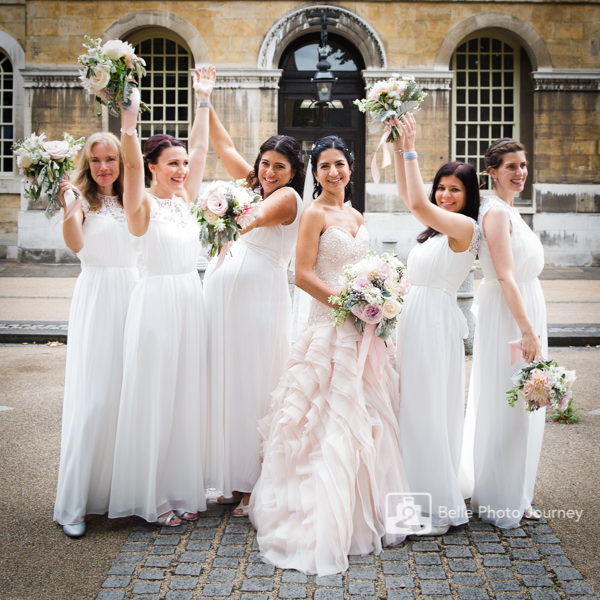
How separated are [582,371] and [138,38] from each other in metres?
14.3

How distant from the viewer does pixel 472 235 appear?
409cm

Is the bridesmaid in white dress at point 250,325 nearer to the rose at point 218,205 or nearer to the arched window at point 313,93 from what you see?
the rose at point 218,205

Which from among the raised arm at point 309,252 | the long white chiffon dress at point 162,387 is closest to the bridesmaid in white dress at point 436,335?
the raised arm at point 309,252

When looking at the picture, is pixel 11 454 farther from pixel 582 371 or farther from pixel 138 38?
pixel 138 38

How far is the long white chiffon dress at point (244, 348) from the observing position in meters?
4.31

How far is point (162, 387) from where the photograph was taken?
13.6ft

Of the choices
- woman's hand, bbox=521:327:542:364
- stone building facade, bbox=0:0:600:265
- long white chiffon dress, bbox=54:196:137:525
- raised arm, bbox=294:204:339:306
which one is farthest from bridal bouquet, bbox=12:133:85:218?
stone building facade, bbox=0:0:600:265

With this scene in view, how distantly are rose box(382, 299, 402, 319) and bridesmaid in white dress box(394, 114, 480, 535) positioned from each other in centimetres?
32

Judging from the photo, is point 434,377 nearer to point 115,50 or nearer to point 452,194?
point 452,194

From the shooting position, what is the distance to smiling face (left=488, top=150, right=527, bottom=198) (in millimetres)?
4117

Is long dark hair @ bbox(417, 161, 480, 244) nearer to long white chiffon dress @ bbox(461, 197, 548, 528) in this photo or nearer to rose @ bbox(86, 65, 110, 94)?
long white chiffon dress @ bbox(461, 197, 548, 528)

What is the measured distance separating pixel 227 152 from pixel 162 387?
6.27 ft

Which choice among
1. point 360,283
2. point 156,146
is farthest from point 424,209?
point 156,146

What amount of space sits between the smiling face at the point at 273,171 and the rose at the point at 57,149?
3.95 feet
